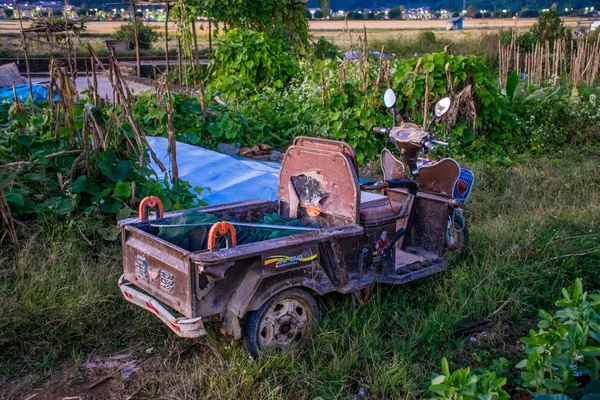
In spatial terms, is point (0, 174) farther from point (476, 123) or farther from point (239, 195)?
point (476, 123)

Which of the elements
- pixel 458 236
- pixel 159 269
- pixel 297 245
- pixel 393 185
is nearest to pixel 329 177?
pixel 393 185

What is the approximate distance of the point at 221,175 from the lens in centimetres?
673

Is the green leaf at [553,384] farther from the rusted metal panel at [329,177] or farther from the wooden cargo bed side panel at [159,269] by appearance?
the wooden cargo bed side panel at [159,269]

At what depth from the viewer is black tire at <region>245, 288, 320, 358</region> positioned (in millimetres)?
Answer: 3834

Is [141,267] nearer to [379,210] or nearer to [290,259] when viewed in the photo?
[290,259]

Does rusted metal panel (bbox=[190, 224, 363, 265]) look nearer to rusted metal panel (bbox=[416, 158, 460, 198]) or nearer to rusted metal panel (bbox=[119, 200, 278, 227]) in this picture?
rusted metal panel (bbox=[119, 200, 278, 227])

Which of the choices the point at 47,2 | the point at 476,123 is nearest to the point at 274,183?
the point at 476,123

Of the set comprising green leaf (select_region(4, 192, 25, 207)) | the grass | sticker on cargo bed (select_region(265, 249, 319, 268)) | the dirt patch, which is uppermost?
green leaf (select_region(4, 192, 25, 207))

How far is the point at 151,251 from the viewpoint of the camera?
3.92m

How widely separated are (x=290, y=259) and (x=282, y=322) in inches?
17.9

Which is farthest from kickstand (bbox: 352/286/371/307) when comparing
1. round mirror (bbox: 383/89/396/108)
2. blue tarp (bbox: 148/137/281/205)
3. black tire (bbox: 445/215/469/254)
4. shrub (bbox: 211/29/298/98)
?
shrub (bbox: 211/29/298/98)

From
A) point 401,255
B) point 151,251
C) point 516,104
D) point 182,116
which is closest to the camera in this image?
point 151,251

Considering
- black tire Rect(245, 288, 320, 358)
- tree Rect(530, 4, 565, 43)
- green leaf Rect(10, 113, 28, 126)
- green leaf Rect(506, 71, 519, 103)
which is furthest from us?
tree Rect(530, 4, 565, 43)

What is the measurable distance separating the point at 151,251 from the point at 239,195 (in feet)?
8.12
